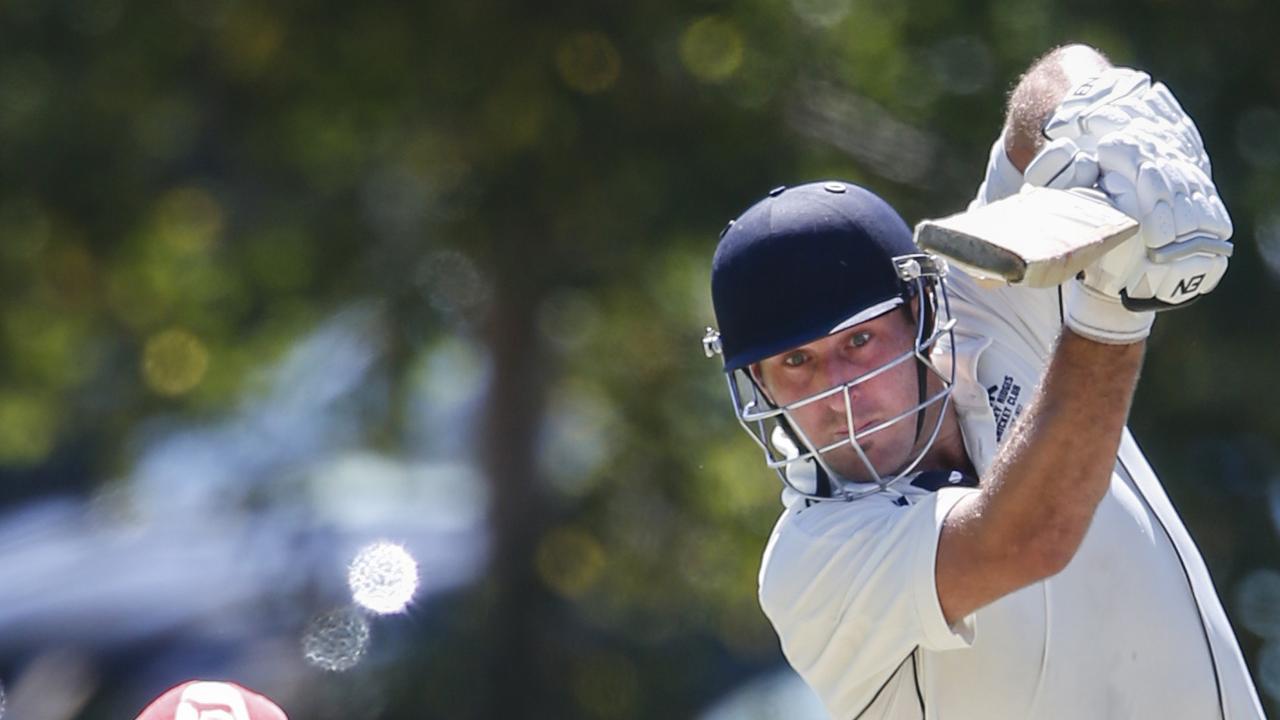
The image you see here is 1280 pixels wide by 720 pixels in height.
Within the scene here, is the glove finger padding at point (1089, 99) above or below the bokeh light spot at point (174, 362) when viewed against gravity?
above

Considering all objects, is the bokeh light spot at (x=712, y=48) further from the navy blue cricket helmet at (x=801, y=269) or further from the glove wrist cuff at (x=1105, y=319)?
the glove wrist cuff at (x=1105, y=319)

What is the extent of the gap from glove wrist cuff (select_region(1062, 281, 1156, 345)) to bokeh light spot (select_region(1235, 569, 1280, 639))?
4402 millimetres

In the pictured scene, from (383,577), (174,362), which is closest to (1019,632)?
(383,577)

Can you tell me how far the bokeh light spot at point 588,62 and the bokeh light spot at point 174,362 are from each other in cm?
183

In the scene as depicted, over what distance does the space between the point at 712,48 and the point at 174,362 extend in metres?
2.35

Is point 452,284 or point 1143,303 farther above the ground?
point 1143,303

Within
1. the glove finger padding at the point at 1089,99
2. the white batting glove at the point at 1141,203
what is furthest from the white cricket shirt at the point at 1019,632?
the glove finger padding at the point at 1089,99

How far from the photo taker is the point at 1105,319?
6.71ft

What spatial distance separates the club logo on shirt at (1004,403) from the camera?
2.70 meters

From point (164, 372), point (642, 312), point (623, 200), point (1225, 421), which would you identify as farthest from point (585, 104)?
point (1225, 421)

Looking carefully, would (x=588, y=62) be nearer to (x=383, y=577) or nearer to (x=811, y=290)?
(x=383, y=577)

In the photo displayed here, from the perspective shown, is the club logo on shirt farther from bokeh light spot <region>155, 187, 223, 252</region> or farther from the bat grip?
bokeh light spot <region>155, 187, 223, 252</region>

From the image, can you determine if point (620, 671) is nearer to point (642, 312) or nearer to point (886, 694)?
point (642, 312)

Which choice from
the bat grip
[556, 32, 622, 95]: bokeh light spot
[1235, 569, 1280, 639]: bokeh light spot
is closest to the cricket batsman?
the bat grip
